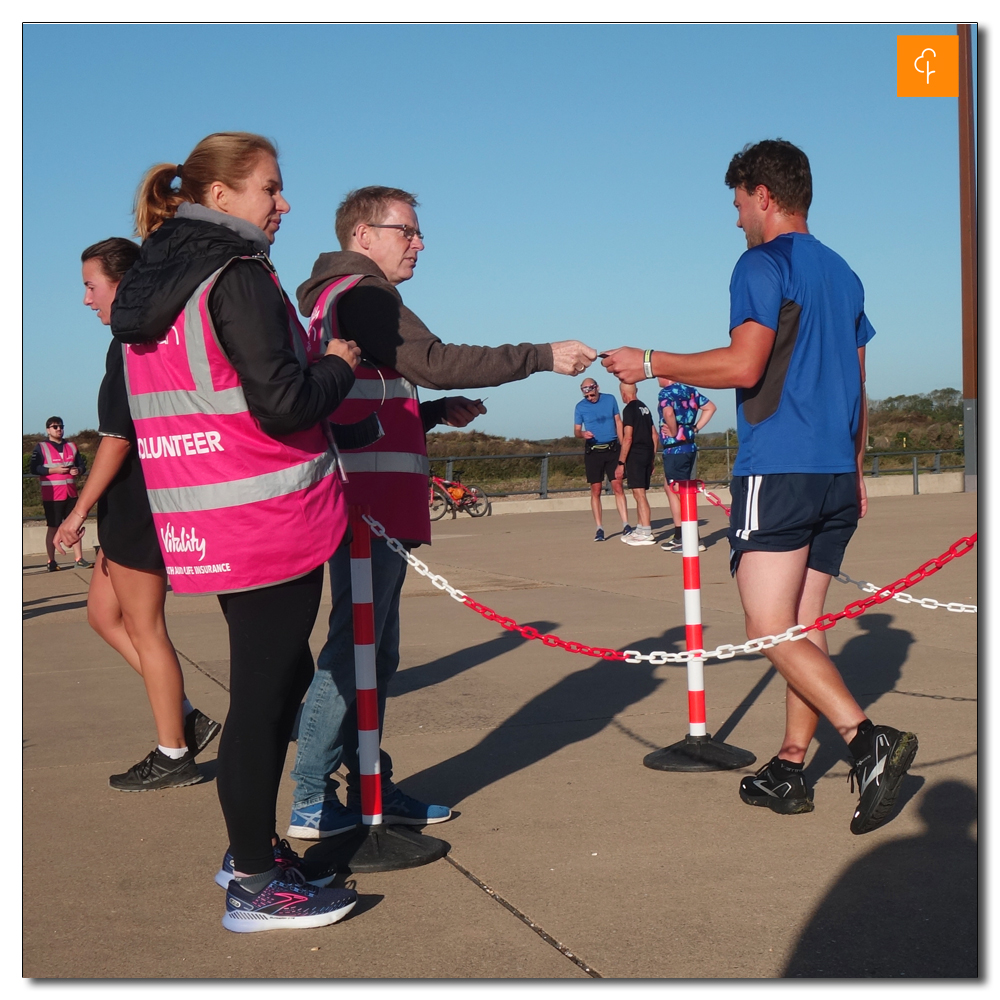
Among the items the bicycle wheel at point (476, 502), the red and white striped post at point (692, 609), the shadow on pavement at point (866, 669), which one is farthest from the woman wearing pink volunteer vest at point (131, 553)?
the bicycle wheel at point (476, 502)

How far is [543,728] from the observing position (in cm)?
505

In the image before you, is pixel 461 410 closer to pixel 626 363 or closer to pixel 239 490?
pixel 626 363

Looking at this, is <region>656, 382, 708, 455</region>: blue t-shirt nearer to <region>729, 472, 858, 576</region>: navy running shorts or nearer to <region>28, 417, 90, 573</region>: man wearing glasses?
<region>28, 417, 90, 573</region>: man wearing glasses

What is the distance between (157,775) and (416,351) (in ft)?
6.83

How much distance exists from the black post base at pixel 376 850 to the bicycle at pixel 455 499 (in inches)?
675

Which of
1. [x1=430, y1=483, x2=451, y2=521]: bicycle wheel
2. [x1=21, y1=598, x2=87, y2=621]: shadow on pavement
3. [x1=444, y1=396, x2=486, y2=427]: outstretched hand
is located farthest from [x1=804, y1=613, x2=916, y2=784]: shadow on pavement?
[x1=430, y1=483, x2=451, y2=521]: bicycle wheel

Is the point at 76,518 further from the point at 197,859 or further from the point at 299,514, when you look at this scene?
the point at 299,514

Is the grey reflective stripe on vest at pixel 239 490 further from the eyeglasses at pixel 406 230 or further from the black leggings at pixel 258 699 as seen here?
the eyeglasses at pixel 406 230

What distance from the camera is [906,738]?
11.1 feet

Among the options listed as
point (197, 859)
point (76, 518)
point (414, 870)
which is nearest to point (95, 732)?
point (76, 518)

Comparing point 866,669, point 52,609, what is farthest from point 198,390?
point 52,609

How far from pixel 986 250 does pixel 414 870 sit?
2261mm

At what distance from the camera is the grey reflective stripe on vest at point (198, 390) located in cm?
267

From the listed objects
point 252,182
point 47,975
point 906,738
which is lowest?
point 47,975
